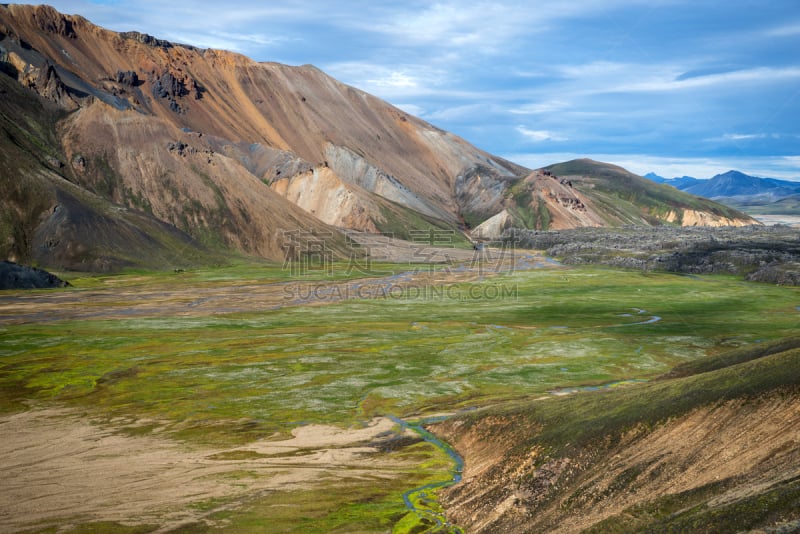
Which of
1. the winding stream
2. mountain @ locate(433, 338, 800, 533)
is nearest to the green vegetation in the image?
mountain @ locate(433, 338, 800, 533)

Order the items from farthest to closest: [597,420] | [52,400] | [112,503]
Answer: [52,400] → [597,420] → [112,503]

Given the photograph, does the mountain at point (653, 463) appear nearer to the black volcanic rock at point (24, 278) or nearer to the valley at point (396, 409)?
the valley at point (396, 409)

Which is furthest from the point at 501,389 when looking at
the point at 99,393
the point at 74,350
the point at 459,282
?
the point at 459,282

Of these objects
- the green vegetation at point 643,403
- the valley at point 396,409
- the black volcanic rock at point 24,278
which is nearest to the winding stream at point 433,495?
the valley at point 396,409

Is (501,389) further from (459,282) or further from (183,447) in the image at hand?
(459,282)

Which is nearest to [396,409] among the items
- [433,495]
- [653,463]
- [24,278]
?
[433,495]
